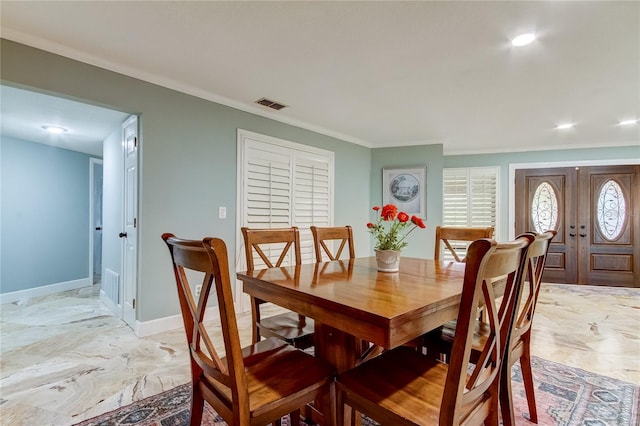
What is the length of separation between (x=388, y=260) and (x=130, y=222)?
8.28 feet

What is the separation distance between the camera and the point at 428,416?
0.96 meters

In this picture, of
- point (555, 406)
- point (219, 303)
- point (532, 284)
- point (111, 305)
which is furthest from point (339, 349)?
point (111, 305)

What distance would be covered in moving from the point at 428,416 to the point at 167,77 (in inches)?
123

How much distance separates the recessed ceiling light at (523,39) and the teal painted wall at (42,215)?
5.77 m

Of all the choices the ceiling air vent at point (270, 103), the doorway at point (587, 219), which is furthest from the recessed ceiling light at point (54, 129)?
the doorway at point (587, 219)

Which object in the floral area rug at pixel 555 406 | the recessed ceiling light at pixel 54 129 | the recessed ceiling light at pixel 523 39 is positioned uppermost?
the recessed ceiling light at pixel 523 39

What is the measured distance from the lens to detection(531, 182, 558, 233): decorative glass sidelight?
521 cm

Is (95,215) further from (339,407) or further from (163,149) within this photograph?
(339,407)

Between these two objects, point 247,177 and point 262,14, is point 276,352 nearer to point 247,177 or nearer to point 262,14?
point 262,14

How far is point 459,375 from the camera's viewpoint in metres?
0.86

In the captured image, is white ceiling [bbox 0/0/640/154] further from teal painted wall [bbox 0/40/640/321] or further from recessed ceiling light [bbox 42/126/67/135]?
recessed ceiling light [bbox 42/126/67/135]

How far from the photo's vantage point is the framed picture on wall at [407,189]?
4.85m

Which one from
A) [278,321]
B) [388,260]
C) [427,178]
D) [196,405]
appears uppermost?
[427,178]

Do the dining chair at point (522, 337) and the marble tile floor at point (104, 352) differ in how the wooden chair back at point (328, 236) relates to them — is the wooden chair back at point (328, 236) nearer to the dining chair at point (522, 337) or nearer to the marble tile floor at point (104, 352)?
the dining chair at point (522, 337)
